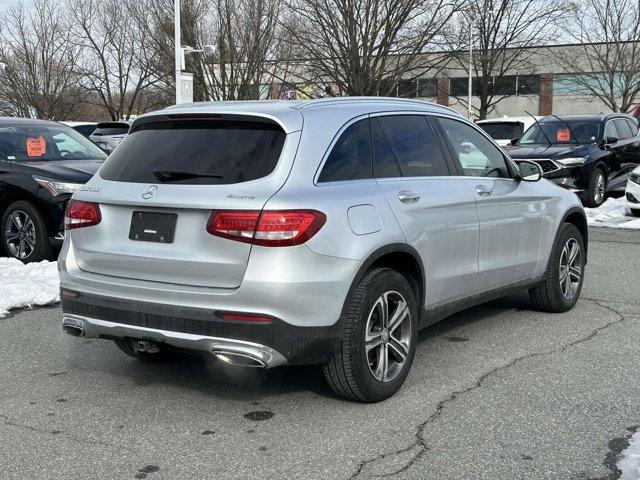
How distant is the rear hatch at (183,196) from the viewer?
12.9 feet

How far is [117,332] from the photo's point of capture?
4.24 meters

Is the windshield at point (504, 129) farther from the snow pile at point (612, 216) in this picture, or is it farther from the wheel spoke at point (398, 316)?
the wheel spoke at point (398, 316)

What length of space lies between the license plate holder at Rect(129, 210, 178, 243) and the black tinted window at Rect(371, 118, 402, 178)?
122cm

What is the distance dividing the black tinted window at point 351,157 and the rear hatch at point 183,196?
0.26 metres

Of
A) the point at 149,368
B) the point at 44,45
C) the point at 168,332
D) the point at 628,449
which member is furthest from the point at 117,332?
the point at 44,45

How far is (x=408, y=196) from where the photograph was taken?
4578 mm

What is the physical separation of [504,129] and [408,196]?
15990 millimetres

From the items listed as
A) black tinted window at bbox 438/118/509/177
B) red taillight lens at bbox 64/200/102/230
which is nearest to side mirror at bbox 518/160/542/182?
black tinted window at bbox 438/118/509/177

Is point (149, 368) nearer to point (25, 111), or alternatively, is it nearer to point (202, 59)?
point (202, 59)

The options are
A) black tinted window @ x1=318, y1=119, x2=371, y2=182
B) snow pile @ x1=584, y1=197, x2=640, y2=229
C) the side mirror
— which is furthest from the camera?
snow pile @ x1=584, y1=197, x2=640, y2=229

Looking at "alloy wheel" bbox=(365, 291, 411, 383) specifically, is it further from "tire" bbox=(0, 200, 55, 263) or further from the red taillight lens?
"tire" bbox=(0, 200, 55, 263)

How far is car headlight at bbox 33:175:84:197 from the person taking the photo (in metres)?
8.53

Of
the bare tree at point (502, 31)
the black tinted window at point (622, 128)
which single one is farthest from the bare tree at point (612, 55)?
the black tinted window at point (622, 128)

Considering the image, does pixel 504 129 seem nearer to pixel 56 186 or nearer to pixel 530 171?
pixel 56 186
